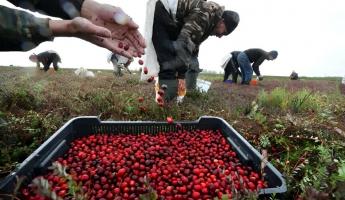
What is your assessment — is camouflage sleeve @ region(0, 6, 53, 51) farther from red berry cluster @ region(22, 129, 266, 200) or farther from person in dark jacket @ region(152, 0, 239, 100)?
person in dark jacket @ region(152, 0, 239, 100)

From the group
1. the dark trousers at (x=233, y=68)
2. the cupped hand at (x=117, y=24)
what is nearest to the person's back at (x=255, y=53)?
the dark trousers at (x=233, y=68)

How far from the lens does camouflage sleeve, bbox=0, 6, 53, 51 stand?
7.17ft

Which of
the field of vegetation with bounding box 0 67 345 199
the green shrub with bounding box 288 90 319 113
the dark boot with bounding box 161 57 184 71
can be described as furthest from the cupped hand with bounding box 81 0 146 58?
the green shrub with bounding box 288 90 319 113

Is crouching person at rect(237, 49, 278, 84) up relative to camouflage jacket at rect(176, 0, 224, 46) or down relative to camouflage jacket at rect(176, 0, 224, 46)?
down

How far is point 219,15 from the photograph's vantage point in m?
5.60

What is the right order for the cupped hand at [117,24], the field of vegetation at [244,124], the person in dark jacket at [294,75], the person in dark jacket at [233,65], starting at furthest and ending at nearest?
the person in dark jacket at [294,75] → the person in dark jacket at [233,65] → the cupped hand at [117,24] → the field of vegetation at [244,124]

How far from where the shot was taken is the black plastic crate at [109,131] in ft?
7.10

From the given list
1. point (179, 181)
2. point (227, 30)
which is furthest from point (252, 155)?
point (227, 30)

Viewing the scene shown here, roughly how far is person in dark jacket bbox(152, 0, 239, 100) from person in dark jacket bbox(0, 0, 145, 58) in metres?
1.99

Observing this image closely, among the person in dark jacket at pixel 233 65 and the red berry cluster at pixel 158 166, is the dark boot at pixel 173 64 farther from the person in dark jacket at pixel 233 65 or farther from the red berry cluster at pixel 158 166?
the person in dark jacket at pixel 233 65

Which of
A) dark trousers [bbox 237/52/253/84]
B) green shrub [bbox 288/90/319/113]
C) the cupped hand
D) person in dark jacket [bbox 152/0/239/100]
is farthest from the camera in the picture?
dark trousers [bbox 237/52/253/84]

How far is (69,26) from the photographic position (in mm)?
2301

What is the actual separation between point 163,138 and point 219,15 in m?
3.11

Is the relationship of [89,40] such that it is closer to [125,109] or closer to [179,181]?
[179,181]
